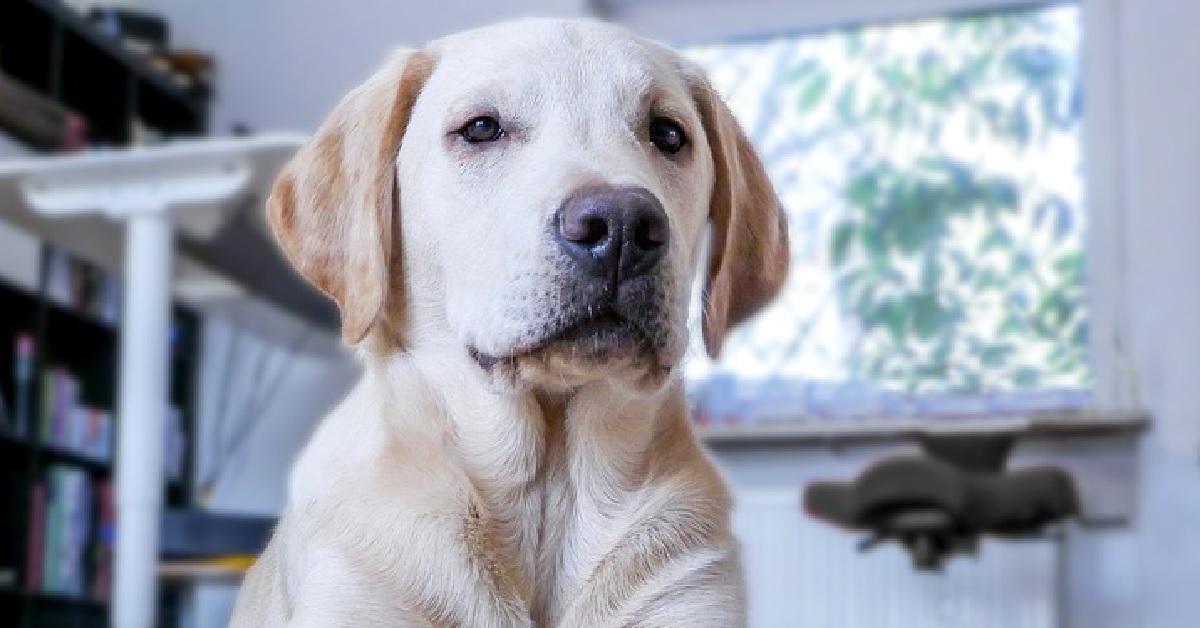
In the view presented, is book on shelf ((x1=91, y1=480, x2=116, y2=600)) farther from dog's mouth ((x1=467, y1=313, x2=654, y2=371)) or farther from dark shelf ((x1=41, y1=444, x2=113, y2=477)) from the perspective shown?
dog's mouth ((x1=467, y1=313, x2=654, y2=371))

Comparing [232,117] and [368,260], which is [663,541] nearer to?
[368,260]

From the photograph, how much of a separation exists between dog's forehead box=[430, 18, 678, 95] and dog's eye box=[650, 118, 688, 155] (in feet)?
0.13

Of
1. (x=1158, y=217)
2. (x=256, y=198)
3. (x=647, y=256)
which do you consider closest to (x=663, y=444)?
(x=647, y=256)

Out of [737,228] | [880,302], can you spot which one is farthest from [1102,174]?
[737,228]

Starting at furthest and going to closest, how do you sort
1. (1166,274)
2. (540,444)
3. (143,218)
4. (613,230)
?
(1166,274), (143,218), (540,444), (613,230)

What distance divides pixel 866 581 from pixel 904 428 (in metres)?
0.39

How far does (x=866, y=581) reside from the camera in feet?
12.1

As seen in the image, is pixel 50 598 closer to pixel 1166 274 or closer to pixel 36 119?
pixel 36 119

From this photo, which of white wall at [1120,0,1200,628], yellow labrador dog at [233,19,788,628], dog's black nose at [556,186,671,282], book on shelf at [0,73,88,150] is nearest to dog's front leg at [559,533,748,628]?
yellow labrador dog at [233,19,788,628]

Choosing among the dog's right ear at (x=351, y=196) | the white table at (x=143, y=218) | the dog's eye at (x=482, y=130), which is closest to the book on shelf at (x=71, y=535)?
the white table at (x=143, y=218)

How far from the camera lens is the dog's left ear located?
148 centimetres

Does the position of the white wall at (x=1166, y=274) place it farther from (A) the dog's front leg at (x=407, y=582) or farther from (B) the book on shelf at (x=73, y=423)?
(A) the dog's front leg at (x=407, y=582)

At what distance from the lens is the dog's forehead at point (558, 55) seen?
1.39 meters

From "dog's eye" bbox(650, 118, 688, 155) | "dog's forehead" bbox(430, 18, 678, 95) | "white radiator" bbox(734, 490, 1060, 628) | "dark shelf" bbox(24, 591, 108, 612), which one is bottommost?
"dark shelf" bbox(24, 591, 108, 612)
